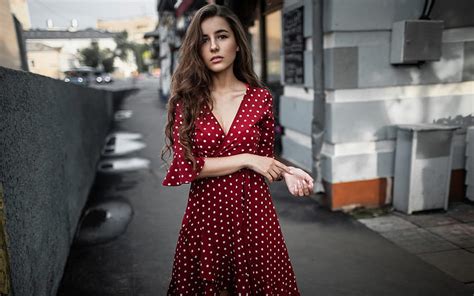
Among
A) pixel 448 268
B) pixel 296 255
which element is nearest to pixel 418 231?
pixel 448 268

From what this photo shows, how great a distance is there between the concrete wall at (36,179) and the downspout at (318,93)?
9.16 ft

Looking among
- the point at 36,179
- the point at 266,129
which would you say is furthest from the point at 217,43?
the point at 36,179

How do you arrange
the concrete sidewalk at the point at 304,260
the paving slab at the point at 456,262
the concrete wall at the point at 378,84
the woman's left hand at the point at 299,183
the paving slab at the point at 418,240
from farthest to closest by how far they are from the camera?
the concrete wall at the point at 378,84 → the paving slab at the point at 418,240 → the paving slab at the point at 456,262 → the concrete sidewalk at the point at 304,260 → the woman's left hand at the point at 299,183

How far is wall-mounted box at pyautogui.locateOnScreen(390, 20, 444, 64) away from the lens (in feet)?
13.8

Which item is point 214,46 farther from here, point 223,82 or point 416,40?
point 416,40

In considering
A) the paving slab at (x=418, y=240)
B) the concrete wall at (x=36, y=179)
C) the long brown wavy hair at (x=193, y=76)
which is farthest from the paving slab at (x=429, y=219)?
the concrete wall at (x=36, y=179)

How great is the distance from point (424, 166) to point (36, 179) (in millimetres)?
3811

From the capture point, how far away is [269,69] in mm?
7230

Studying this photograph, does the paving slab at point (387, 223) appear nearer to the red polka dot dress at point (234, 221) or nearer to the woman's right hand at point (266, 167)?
the red polka dot dress at point (234, 221)

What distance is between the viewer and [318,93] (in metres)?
4.48

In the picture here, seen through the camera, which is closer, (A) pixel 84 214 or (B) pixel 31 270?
(B) pixel 31 270

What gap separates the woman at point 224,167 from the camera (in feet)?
5.87

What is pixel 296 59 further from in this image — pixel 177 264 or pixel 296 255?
pixel 177 264

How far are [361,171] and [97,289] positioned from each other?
312cm
